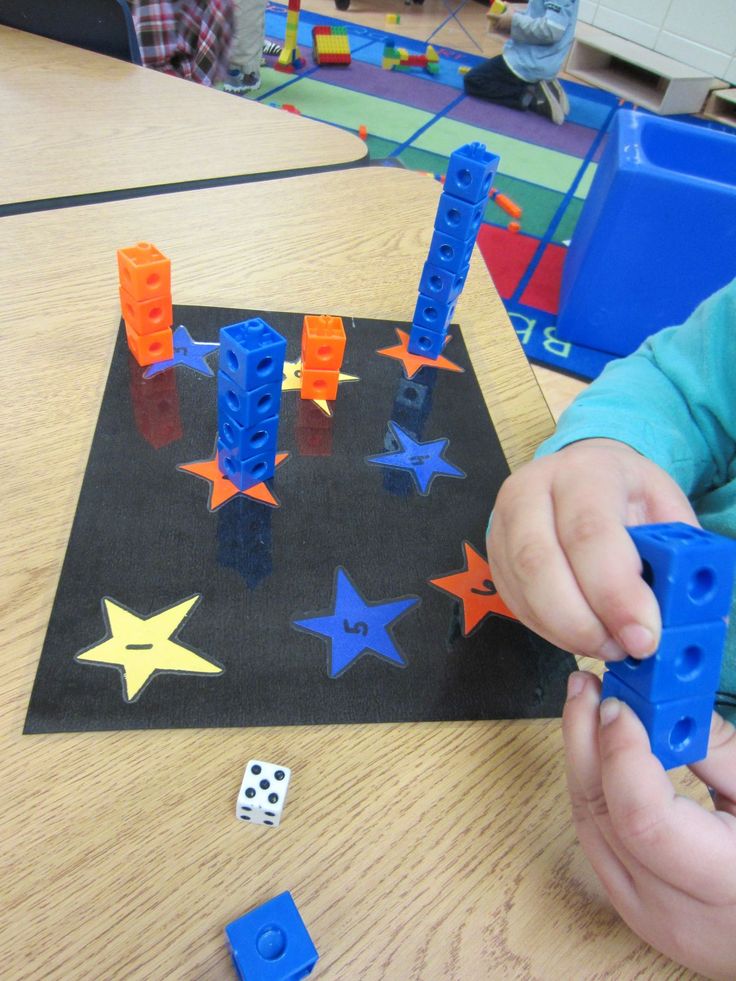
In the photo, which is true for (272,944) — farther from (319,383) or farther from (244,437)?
(319,383)

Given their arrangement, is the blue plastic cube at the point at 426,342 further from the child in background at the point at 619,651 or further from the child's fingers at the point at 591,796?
the child's fingers at the point at 591,796

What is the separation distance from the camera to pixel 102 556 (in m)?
0.44

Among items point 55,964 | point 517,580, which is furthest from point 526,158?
point 55,964

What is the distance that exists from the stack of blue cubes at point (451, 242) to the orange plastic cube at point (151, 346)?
223 mm

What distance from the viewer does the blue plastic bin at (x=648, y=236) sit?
1.30m

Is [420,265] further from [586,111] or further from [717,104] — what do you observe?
[717,104]

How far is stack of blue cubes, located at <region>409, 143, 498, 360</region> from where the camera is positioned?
60 centimetres

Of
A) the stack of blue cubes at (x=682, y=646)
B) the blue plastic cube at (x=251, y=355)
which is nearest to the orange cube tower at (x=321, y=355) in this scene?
the blue plastic cube at (x=251, y=355)

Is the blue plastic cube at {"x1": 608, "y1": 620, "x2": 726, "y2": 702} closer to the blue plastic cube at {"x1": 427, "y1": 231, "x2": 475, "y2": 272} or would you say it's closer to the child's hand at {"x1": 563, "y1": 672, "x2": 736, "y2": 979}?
the child's hand at {"x1": 563, "y1": 672, "x2": 736, "y2": 979}

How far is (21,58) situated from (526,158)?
1.78 m

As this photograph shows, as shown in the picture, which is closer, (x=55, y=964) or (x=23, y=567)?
(x=55, y=964)

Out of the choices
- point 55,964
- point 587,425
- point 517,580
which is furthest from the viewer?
point 587,425

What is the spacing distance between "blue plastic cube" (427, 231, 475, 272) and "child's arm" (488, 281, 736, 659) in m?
0.16

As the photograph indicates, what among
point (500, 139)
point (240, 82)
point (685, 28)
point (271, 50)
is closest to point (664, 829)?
point (500, 139)
